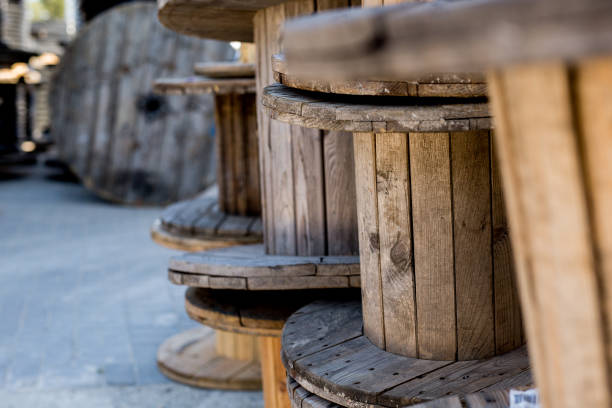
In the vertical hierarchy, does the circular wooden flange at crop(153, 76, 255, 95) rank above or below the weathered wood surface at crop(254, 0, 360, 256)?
above

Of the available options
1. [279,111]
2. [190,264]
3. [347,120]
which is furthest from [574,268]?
[190,264]

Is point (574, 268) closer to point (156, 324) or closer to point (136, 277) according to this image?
point (156, 324)

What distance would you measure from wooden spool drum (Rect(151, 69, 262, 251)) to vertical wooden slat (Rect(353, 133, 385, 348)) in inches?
66.8

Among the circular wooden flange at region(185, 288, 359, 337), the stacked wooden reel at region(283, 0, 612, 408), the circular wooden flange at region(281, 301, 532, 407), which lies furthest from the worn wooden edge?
the stacked wooden reel at region(283, 0, 612, 408)

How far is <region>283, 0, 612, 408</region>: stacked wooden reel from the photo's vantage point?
592 millimetres

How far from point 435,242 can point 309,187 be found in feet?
2.82

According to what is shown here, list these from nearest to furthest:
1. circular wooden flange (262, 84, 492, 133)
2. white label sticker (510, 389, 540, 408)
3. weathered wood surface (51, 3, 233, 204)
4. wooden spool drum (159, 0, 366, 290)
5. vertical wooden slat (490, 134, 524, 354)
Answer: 1. white label sticker (510, 389, 540, 408)
2. circular wooden flange (262, 84, 492, 133)
3. vertical wooden slat (490, 134, 524, 354)
4. wooden spool drum (159, 0, 366, 290)
5. weathered wood surface (51, 3, 233, 204)

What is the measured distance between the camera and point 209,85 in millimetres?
3604

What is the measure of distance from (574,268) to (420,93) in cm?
87

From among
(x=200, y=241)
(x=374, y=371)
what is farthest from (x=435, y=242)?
(x=200, y=241)

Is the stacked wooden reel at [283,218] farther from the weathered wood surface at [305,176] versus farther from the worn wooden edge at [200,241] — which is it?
the worn wooden edge at [200,241]

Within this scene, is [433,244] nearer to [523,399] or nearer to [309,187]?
[523,399]

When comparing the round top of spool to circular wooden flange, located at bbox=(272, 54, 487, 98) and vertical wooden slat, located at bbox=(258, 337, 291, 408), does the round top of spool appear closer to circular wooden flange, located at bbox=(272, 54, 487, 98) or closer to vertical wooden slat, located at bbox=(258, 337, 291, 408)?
circular wooden flange, located at bbox=(272, 54, 487, 98)

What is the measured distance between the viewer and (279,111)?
160 cm
